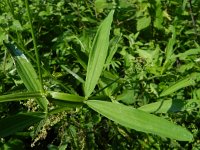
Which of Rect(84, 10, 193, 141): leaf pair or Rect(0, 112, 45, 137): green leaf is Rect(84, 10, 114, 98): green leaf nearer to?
Rect(84, 10, 193, 141): leaf pair

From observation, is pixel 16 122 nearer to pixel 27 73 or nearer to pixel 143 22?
pixel 27 73

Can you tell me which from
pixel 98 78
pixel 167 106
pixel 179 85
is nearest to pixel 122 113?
pixel 98 78

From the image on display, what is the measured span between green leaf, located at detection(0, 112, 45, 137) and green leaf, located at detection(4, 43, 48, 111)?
1.9 inches

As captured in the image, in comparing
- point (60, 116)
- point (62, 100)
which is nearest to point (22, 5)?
point (60, 116)

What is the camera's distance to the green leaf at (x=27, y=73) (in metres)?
1.49

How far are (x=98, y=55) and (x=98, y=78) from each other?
11 cm

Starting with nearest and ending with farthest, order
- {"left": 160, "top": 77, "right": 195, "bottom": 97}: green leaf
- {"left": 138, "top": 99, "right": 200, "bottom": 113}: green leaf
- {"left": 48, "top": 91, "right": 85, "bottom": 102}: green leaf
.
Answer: {"left": 48, "top": 91, "right": 85, "bottom": 102}: green leaf → {"left": 138, "top": 99, "right": 200, "bottom": 113}: green leaf → {"left": 160, "top": 77, "right": 195, "bottom": 97}: green leaf

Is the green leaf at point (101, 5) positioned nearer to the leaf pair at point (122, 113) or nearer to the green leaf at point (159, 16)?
the green leaf at point (159, 16)

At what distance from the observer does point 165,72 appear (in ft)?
6.94

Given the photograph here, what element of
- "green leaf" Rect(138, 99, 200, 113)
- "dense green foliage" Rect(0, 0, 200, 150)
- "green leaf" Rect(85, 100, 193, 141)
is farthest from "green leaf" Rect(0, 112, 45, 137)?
"green leaf" Rect(138, 99, 200, 113)

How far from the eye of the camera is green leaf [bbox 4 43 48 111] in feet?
4.89

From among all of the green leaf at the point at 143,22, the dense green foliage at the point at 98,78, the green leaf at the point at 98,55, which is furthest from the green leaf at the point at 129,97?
the green leaf at the point at 143,22

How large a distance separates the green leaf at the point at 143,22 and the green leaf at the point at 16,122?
4.19 ft

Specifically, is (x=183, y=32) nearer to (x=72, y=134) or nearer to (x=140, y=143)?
(x=140, y=143)
